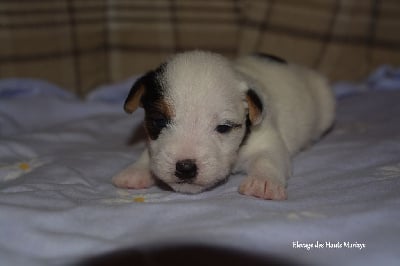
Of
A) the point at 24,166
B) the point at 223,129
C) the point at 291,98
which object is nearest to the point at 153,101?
the point at 223,129

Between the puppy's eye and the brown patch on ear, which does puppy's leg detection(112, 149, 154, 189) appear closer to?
the brown patch on ear

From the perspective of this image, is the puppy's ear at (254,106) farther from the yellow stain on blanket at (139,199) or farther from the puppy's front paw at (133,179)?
the yellow stain on blanket at (139,199)

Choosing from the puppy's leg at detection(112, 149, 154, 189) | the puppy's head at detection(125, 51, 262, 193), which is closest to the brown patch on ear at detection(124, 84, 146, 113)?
the puppy's head at detection(125, 51, 262, 193)

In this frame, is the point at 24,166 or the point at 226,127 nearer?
the point at 226,127

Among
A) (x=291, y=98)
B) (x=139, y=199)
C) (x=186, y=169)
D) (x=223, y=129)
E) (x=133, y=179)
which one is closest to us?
(x=186, y=169)

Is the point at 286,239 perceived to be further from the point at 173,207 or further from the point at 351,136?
the point at 351,136

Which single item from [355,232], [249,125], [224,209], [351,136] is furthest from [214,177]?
[351,136]

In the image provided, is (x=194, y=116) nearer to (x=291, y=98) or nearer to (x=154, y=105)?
(x=154, y=105)
